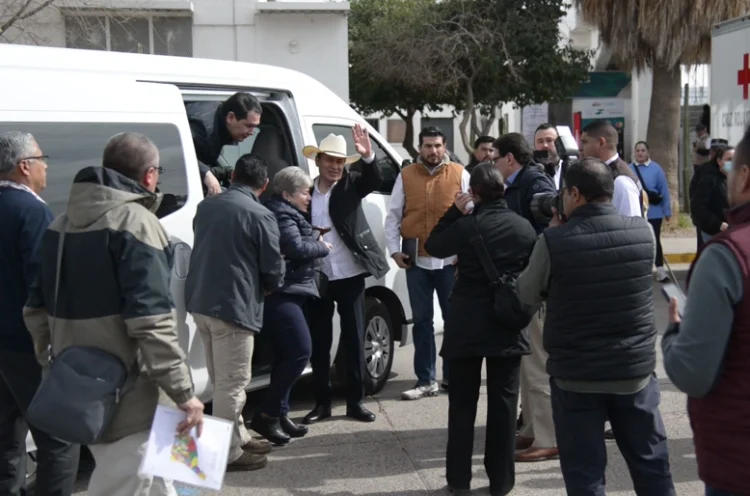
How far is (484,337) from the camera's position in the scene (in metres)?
4.97

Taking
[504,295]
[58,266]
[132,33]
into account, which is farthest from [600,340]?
[132,33]

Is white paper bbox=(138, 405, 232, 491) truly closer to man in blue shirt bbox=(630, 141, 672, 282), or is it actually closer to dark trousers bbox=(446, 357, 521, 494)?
dark trousers bbox=(446, 357, 521, 494)

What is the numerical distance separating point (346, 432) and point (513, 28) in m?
15.0

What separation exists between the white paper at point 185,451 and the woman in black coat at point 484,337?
170 centimetres

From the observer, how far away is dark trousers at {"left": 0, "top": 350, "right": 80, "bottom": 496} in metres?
4.15

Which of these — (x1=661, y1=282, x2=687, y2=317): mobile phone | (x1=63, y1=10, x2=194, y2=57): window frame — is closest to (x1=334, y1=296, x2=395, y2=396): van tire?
(x1=661, y1=282, x2=687, y2=317): mobile phone

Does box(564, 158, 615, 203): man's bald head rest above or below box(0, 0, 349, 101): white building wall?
below

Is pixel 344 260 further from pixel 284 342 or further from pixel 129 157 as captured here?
pixel 129 157

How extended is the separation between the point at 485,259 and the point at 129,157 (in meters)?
1.97

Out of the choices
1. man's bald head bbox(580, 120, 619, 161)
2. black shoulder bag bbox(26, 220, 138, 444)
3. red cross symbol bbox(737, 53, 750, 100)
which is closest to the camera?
black shoulder bag bbox(26, 220, 138, 444)

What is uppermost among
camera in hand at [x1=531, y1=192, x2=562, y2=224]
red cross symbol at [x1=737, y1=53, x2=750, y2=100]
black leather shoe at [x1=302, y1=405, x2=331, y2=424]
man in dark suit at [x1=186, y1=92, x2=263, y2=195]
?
red cross symbol at [x1=737, y1=53, x2=750, y2=100]

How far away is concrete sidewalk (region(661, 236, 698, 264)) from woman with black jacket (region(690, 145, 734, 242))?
17.8 ft

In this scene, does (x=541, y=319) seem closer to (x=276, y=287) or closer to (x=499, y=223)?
(x=499, y=223)

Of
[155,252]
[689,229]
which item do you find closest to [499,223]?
[155,252]
